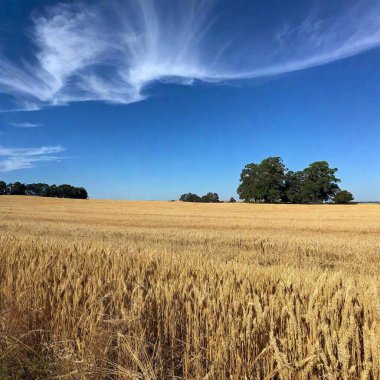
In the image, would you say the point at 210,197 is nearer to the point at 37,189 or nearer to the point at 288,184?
the point at 288,184

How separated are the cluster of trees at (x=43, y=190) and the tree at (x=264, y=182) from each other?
151 feet

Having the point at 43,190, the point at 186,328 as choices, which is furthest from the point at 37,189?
the point at 186,328

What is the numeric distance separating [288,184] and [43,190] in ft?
225

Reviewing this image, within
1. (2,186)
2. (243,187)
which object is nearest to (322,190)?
(243,187)

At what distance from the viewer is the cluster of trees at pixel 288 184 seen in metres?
83.1

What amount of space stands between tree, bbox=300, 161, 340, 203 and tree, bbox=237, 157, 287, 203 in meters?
5.84

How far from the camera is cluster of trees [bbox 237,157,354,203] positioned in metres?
83.1

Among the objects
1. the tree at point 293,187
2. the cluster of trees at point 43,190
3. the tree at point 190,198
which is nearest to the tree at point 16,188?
the cluster of trees at point 43,190

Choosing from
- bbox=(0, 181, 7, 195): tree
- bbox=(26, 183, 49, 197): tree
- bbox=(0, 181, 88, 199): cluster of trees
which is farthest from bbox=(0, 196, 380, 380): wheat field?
bbox=(0, 181, 7, 195): tree

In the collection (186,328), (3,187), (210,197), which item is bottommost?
(186,328)

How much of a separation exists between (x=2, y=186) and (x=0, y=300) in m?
106

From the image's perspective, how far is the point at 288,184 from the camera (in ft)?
290

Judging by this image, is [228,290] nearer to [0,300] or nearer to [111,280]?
[111,280]

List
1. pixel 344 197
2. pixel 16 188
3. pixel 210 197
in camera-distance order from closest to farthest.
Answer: pixel 344 197 → pixel 16 188 → pixel 210 197
